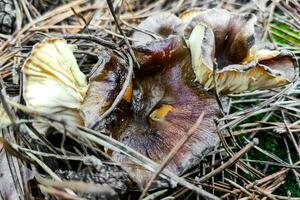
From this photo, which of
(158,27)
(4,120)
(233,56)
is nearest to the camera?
(4,120)

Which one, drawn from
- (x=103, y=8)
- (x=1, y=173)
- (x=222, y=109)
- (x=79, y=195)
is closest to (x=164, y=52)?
(x=222, y=109)

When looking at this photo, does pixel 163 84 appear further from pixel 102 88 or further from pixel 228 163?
pixel 228 163

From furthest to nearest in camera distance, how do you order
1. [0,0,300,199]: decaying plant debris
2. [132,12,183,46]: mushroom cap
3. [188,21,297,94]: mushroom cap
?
1. [132,12,183,46]: mushroom cap
2. [188,21,297,94]: mushroom cap
3. [0,0,300,199]: decaying plant debris

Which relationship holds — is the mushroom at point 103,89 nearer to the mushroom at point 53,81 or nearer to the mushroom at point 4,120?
the mushroom at point 53,81

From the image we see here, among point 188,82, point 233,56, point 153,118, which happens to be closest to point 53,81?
point 153,118

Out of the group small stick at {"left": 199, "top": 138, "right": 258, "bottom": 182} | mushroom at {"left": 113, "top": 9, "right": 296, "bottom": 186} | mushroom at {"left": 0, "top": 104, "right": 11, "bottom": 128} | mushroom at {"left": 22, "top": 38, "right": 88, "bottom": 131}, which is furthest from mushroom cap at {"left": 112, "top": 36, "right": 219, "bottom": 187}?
mushroom at {"left": 0, "top": 104, "right": 11, "bottom": 128}

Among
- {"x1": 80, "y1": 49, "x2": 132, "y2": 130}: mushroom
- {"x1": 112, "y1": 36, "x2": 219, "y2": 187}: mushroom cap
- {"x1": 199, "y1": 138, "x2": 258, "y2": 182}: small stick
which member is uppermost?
{"x1": 80, "y1": 49, "x2": 132, "y2": 130}: mushroom

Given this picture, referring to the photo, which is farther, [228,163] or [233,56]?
[233,56]

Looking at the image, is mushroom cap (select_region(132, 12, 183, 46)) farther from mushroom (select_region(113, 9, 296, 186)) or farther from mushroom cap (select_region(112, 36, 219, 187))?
mushroom cap (select_region(112, 36, 219, 187))
